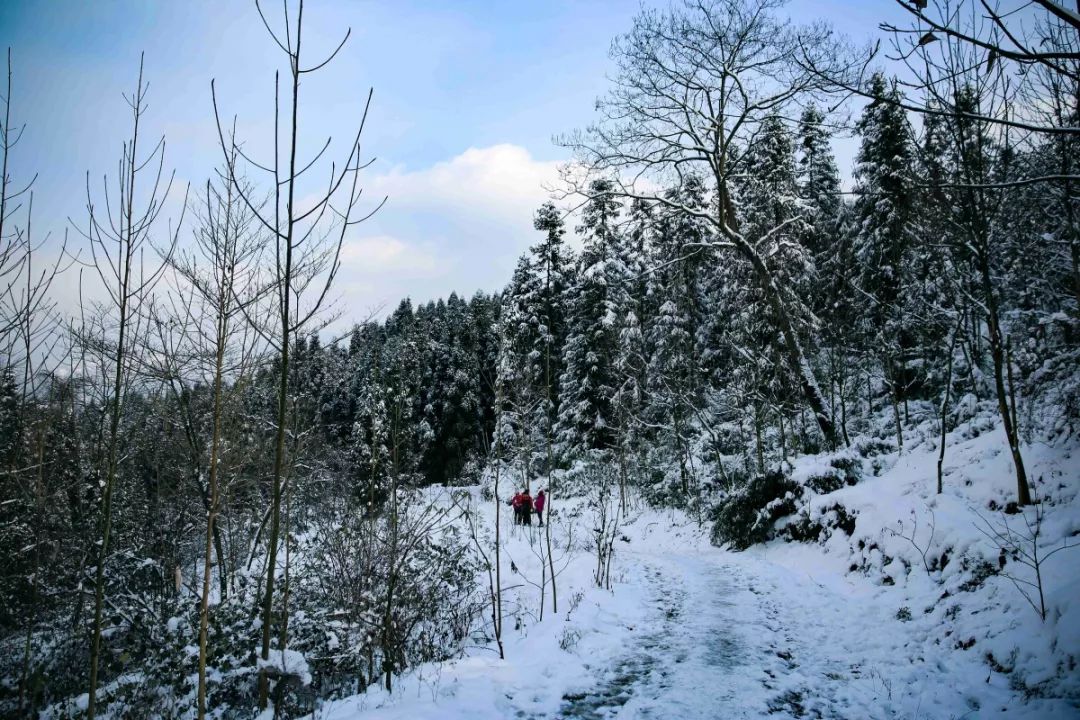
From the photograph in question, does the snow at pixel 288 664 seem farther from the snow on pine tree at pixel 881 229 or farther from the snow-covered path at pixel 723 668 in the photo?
the snow on pine tree at pixel 881 229

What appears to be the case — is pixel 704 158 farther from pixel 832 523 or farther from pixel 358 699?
pixel 358 699

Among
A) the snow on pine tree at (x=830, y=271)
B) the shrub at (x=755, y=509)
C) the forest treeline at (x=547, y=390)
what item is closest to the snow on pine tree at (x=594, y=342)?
the forest treeline at (x=547, y=390)

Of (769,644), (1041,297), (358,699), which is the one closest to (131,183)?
(358,699)

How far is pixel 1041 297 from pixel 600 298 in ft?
58.0

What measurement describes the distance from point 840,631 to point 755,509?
600 centimetres

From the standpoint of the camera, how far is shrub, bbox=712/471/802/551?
11.1 meters

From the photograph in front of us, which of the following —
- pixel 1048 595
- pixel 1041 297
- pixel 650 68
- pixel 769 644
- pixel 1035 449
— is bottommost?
pixel 769 644

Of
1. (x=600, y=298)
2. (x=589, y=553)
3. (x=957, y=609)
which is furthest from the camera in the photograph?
(x=600, y=298)

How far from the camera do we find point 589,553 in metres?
12.7

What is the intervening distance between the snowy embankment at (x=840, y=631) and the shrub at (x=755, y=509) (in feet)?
3.86

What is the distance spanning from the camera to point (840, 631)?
6.05 metres

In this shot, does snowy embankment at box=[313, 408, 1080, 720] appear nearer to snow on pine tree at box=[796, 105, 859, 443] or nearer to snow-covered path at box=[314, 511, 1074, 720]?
snow-covered path at box=[314, 511, 1074, 720]

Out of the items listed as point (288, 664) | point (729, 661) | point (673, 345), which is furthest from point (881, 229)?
point (288, 664)

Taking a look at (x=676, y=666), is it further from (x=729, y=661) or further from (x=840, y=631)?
(x=840, y=631)
